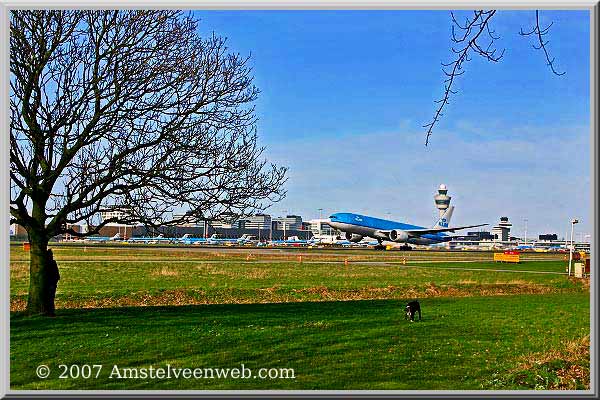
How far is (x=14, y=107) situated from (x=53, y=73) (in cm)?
110

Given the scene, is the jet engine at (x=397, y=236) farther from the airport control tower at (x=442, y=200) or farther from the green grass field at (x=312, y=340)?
the green grass field at (x=312, y=340)

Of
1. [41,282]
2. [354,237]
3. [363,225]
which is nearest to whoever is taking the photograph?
[41,282]

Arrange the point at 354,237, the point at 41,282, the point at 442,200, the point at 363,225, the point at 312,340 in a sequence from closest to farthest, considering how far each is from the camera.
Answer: the point at 312,340, the point at 41,282, the point at 363,225, the point at 354,237, the point at 442,200

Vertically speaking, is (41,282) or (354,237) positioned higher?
(41,282)

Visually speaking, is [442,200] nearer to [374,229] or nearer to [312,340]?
[374,229]

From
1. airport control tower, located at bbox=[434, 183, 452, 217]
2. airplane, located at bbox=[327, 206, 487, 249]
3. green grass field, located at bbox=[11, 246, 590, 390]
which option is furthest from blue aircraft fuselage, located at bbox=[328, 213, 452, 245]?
green grass field, located at bbox=[11, 246, 590, 390]

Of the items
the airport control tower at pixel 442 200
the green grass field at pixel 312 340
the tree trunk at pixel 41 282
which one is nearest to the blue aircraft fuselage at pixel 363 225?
the airport control tower at pixel 442 200

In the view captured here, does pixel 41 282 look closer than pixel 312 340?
No

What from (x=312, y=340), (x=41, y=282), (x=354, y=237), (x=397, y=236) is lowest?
(x=354, y=237)

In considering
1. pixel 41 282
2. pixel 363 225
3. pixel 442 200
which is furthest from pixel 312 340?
pixel 442 200

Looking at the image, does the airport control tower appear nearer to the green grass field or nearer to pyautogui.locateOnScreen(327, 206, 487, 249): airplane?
pyautogui.locateOnScreen(327, 206, 487, 249): airplane

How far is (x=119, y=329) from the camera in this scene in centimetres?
1367

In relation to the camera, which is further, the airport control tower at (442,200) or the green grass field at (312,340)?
the airport control tower at (442,200)

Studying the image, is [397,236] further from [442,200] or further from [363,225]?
[442,200]
